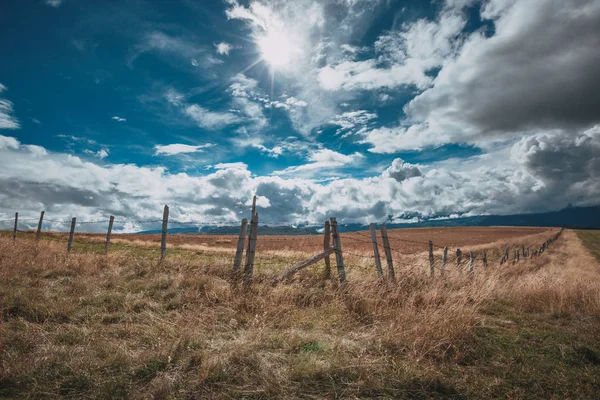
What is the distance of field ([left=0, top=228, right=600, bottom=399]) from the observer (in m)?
4.06

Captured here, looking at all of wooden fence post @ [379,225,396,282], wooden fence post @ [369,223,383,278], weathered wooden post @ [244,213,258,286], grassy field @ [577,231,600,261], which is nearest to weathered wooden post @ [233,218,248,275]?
weathered wooden post @ [244,213,258,286]

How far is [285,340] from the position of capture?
5.18m

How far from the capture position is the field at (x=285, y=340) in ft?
13.3

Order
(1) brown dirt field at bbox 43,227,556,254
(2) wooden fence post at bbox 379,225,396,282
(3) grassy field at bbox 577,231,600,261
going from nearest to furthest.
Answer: (2) wooden fence post at bbox 379,225,396,282 < (1) brown dirt field at bbox 43,227,556,254 < (3) grassy field at bbox 577,231,600,261

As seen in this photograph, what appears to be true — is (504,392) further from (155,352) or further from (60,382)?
(60,382)

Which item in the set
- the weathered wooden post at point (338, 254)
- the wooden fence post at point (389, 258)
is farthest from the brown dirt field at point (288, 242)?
the weathered wooden post at point (338, 254)

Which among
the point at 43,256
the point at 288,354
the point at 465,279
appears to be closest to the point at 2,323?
the point at 288,354

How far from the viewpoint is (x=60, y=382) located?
394 centimetres

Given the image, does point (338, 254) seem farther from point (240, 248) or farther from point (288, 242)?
point (288, 242)

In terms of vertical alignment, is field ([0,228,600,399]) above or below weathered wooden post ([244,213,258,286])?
below

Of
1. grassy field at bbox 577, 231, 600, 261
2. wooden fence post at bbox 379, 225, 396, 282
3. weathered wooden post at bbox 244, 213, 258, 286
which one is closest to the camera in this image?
weathered wooden post at bbox 244, 213, 258, 286

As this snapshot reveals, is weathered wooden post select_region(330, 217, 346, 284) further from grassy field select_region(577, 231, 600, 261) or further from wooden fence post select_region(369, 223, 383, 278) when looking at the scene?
grassy field select_region(577, 231, 600, 261)

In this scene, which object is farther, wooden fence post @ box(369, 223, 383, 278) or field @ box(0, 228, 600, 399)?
A: wooden fence post @ box(369, 223, 383, 278)

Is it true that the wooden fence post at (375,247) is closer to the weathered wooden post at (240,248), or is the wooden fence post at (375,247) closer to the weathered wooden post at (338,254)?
the weathered wooden post at (338,254)
